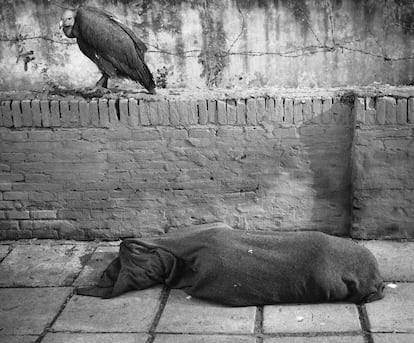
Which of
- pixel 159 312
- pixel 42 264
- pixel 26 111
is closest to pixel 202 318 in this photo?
pixel 159 312

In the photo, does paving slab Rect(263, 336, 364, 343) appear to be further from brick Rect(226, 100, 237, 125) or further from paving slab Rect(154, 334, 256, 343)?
brick Rect(226, 100, 237, 125)

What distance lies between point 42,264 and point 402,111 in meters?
3.16

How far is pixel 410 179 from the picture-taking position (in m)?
5.56

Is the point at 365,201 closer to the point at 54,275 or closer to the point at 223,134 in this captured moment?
the point at 223,134

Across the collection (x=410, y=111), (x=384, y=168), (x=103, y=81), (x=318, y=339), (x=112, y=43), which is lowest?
(x=318, y=339)

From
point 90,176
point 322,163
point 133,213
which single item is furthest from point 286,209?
point 90,176

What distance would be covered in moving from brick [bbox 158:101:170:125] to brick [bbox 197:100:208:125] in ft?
0.84

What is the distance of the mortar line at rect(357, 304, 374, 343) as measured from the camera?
4333 mm

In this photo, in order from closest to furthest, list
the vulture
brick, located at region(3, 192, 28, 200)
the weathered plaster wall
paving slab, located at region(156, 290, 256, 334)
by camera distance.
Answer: paving slab, located at region(156, 290, 256, 334), the vulture, brick, located at region(3, 192, 28, 200), the weathered plaster wall

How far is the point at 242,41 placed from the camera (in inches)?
301

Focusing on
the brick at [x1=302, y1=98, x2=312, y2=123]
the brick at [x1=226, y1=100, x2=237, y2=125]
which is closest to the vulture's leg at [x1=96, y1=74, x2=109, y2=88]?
the brick at [x1=226, y1=100, x2=237, y2=125]

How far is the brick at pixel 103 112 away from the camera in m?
5.59

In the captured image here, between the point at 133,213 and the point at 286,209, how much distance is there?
1.31m

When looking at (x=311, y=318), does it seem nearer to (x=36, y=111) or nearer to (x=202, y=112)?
(x=202, y=112)
